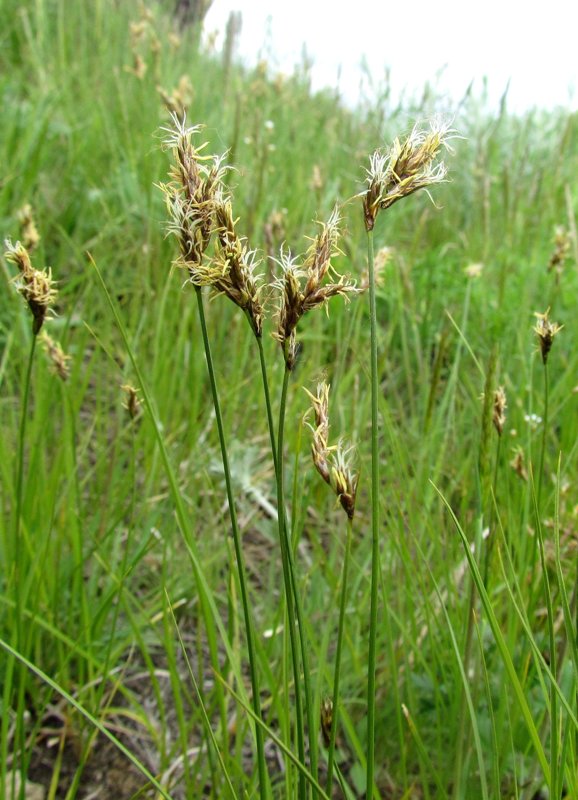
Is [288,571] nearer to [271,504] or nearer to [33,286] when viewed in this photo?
[33,286]

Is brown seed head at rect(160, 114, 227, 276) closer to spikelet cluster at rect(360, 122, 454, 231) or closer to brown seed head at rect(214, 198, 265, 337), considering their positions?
brown seed head at rect(214, 198, 265, 337)

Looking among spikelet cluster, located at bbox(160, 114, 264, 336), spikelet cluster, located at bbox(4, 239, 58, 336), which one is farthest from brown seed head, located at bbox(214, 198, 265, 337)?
spikelet cluster, located at bbox(4, 239, 58, 336)

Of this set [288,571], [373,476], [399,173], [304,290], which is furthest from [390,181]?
[288,571]

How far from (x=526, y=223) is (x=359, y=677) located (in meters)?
2.38

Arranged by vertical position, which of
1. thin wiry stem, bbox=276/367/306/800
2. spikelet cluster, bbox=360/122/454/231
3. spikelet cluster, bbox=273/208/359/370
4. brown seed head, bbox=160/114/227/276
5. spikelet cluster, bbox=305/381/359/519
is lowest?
thin wiry stem, bbox=276/367/306/800

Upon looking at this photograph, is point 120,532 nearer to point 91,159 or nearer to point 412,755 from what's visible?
point 412,755

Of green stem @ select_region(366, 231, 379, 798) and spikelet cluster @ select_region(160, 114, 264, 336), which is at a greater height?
spikelet cluster @ select_region(160, 114, 264, 336)

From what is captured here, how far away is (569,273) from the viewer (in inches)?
105

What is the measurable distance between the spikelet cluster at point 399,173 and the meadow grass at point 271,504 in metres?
0.09

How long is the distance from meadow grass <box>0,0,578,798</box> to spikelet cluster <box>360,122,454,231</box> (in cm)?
9

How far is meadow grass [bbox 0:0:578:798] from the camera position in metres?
0.80

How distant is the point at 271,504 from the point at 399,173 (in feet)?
4.12

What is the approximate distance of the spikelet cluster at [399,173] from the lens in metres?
0.58

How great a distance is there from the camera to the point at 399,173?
593 millimetres
